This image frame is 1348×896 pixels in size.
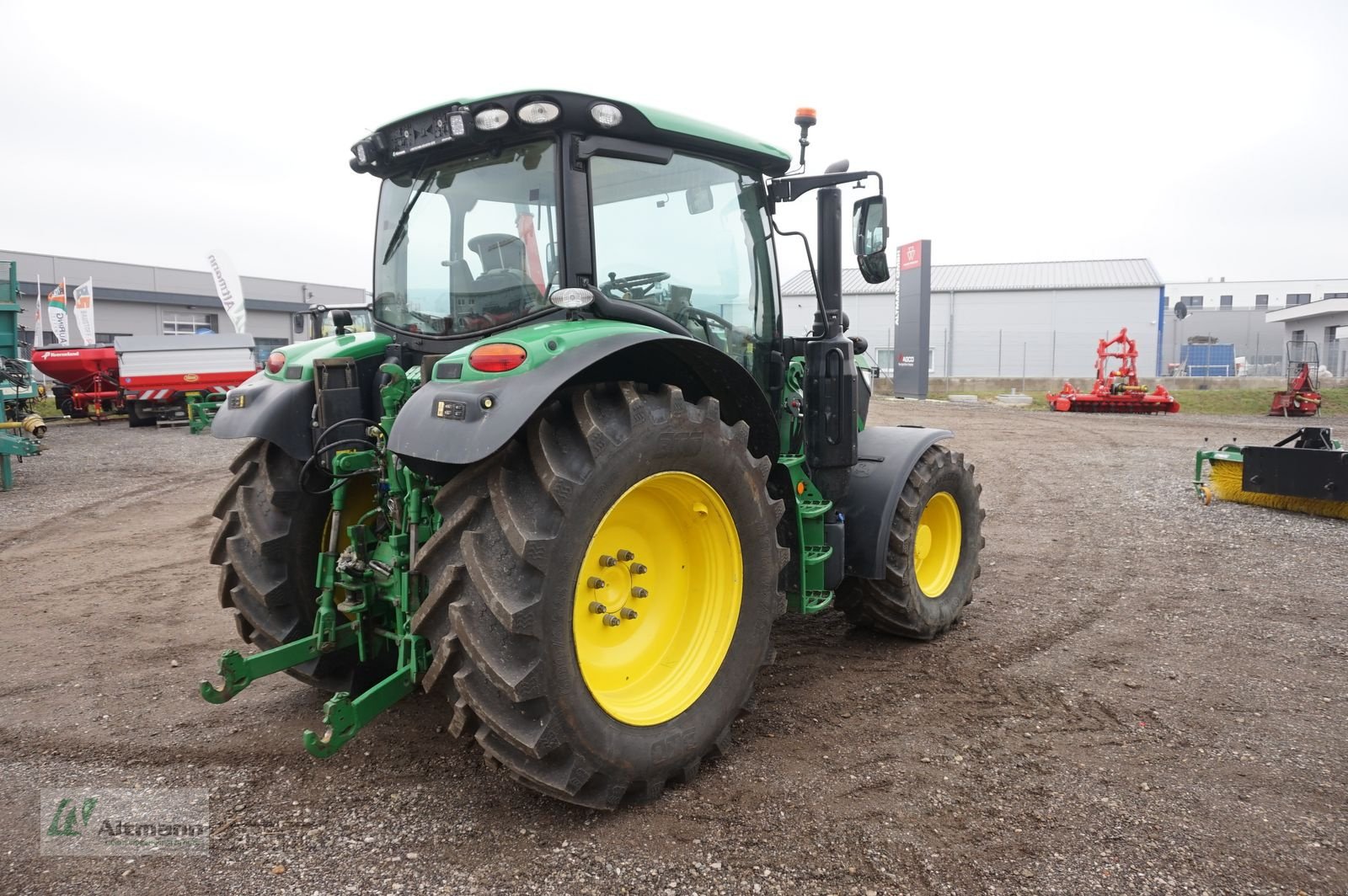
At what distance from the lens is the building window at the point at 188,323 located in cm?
3672

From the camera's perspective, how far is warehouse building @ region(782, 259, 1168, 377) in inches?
1353

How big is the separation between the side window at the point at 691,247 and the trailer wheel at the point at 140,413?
17843mm

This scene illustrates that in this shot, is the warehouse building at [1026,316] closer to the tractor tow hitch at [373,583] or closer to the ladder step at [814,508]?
the ladder step at [814,508]

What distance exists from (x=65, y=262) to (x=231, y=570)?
3770 cm

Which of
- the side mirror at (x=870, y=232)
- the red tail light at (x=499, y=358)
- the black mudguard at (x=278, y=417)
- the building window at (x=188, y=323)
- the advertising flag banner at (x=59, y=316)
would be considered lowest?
the black mudguard at (x=278, y=417)

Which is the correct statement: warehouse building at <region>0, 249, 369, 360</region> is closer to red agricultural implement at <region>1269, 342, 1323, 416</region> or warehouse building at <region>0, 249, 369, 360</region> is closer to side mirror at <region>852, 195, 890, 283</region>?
red agricultural implement at <region>1269, 342, 1323, 416</region>

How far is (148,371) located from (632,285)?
58.1ft

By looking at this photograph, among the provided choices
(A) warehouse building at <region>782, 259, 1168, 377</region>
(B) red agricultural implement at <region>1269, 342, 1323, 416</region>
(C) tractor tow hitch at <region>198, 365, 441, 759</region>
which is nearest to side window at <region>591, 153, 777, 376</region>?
(C) tractor tow hitch at <region>198, 365, 441, 759</region>

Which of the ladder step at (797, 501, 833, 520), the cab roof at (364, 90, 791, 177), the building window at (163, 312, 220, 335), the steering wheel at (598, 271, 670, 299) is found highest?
the building window at (163, 312, 220, 335)

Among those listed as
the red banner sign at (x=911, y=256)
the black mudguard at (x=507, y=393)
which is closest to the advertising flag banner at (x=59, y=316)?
the red banner sign at (x=911, y=256)

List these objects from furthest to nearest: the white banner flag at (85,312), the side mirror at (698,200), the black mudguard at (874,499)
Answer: the white banner flag at (85,312) < the black mudguard at (874,499) < the side mirror at (698,200)

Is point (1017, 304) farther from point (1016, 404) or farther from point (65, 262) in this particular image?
point (65, 262)

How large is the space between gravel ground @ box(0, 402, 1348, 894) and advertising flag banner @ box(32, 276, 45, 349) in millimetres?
25741

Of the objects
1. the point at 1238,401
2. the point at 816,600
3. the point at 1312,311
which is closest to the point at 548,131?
the point at 816,600
